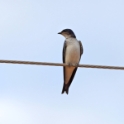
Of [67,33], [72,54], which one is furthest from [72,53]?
[67,33]

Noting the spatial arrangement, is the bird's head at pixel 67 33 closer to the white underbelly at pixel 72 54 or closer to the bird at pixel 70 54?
the bird at pixel 70 54

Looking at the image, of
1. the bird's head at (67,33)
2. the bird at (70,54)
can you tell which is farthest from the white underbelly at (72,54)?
the bird's head at (67,33)

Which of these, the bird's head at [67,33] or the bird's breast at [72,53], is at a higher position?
the bird's head at [67,33]

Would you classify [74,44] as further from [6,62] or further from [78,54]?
[6,62]

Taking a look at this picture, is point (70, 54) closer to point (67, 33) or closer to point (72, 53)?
point (72, 53)

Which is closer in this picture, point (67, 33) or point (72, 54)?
point (72, 54)

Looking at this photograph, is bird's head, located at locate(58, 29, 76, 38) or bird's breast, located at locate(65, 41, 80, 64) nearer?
bird's breast, located at locate(65, 41, 80, 64)

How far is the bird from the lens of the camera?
898 cm

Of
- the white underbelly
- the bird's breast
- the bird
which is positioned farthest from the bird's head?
the white underbelly

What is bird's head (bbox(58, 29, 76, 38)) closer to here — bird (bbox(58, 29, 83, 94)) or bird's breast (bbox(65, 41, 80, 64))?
bird (bbox(58, 29, 83, 94))

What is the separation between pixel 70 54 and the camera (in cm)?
902

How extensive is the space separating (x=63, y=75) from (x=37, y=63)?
384 cm

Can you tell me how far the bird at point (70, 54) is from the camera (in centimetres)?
898

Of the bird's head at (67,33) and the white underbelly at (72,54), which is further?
the bird's head at (67,33)
